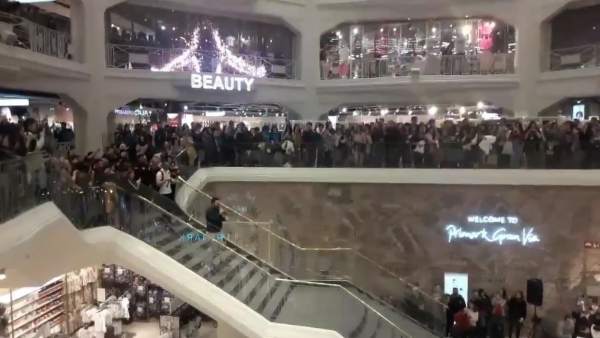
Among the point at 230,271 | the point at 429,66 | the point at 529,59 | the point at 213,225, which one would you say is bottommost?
the point at 230,271

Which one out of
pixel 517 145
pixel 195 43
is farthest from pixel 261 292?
pixel 195 43

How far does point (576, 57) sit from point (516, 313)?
8206 mm

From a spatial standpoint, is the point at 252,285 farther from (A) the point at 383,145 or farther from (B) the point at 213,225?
(A) the point at 383,145

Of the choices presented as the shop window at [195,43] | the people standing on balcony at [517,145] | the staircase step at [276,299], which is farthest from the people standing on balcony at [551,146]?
the shop window at [195,43]

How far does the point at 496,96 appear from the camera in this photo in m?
19.1

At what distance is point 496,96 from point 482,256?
6.11 metres

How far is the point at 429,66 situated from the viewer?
19.5 meters

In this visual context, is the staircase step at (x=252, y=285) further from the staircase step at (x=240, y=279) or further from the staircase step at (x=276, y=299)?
the staircase step at (x=276, y=299)

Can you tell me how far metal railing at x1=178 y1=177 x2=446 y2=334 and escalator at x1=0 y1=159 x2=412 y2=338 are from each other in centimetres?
105

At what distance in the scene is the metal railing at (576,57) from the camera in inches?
661

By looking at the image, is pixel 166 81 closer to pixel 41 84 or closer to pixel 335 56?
pixel 41 84

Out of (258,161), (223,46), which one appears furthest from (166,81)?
(258,161)

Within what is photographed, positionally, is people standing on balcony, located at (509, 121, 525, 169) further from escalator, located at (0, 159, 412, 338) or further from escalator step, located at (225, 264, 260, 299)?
escalator step, located at (225, 264, 260, 299)

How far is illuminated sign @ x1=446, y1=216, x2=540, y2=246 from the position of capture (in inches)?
576
